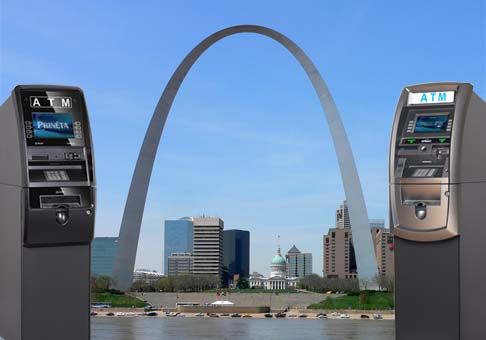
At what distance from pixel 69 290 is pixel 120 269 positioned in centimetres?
3497

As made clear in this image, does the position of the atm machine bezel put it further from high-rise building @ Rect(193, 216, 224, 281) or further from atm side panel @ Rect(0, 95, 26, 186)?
high-rise building @ Rect(193, 216, 224, 281)

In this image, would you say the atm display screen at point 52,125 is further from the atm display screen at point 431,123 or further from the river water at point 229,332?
the river water at point 229,332

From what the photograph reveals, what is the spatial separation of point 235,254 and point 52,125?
130m

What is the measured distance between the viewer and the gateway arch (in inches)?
1481

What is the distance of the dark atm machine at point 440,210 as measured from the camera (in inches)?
252

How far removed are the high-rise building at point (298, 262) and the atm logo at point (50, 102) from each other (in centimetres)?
16400

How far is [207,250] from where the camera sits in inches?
4764

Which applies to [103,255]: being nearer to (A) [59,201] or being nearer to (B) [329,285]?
(B) [329,285]

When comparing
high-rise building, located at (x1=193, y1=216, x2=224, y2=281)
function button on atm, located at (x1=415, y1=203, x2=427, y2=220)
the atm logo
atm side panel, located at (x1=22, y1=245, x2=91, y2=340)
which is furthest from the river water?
high-rise building, located at (x1=193, y1=216, x2=224, y2=281)

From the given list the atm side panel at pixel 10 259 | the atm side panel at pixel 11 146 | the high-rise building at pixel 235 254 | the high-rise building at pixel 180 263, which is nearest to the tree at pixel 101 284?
the atm side panel at pixel 10 259

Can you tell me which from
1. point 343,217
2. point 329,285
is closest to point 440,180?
point 329,285

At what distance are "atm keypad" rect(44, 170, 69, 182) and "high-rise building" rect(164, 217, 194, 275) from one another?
146629 millimetres

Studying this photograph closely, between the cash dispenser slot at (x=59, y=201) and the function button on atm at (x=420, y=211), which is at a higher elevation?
the cash dispenser slot at (x=59, y=201)

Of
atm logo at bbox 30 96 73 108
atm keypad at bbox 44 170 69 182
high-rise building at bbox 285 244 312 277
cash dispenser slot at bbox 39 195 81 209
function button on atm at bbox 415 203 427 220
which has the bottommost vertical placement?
high-rise building at bbox 285 244 312 277
